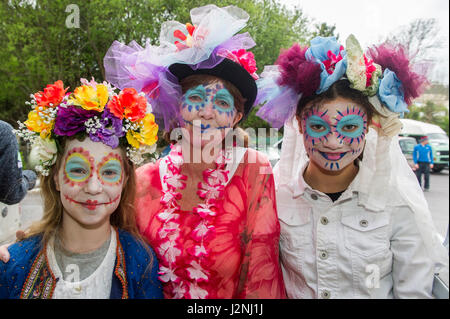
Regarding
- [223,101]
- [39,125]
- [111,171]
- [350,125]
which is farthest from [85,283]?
[350,125]

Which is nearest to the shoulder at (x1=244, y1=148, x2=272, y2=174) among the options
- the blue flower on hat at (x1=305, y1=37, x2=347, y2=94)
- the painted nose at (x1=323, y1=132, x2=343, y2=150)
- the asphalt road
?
the painted nose at (x1=323, y1=132, x2=343, y2=150)

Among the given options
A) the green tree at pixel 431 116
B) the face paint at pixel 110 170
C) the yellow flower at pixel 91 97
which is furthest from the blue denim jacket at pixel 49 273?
the green tree at pixel 431 116

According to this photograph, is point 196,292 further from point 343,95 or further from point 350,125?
point 343,95

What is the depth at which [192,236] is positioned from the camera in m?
1.81

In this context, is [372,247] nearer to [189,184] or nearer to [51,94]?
[189,184]

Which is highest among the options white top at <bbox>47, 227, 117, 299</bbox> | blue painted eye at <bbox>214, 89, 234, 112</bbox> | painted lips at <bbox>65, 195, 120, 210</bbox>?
blue painted eye at <bbox>214, 89, 234, 112</bbox>

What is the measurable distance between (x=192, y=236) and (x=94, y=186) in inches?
22.3

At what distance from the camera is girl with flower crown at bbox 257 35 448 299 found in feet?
5.71

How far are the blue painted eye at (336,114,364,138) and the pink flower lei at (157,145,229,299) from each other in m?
0.67

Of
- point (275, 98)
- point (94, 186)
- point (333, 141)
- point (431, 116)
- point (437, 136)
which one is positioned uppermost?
point (275, 98)

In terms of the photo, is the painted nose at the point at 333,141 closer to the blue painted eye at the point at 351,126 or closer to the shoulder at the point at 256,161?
the blue painted eye at the point at 351,126

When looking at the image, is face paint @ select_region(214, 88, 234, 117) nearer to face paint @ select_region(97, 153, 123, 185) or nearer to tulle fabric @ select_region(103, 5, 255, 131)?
tulle fabric @ select_region(103, 5, 255, 131)
